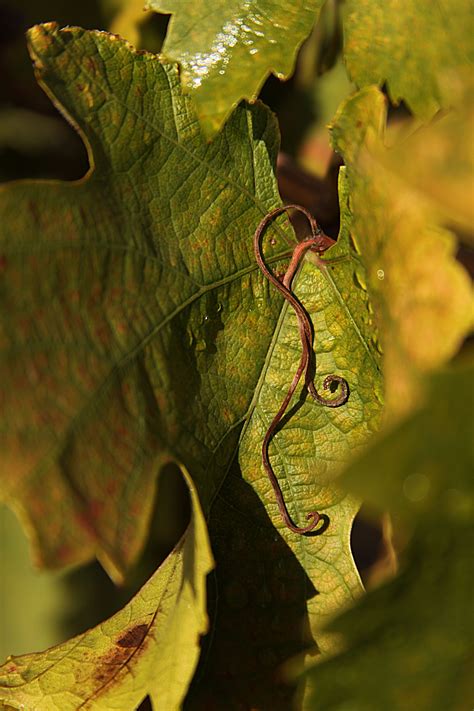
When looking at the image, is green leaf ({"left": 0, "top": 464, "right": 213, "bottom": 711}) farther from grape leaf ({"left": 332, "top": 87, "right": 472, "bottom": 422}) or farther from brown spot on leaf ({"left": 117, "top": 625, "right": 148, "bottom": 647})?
grape leaf ({"left": 332, "top": 87, "right": 472, "bottom": 422})

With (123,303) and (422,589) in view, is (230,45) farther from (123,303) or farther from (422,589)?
(422,589)

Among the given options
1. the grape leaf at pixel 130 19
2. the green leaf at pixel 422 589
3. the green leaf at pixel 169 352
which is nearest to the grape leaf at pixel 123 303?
the green leaf at pixel 169 352

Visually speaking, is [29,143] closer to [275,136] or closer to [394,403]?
[275,136]

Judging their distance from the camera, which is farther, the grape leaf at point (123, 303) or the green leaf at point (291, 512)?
the green leaf at point (291, 512)

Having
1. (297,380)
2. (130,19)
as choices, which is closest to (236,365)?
(297,380)

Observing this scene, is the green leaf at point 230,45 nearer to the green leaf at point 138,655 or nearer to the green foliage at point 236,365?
the green foliage at point 236,365

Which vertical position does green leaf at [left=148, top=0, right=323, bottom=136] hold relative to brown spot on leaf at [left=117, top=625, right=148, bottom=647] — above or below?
above

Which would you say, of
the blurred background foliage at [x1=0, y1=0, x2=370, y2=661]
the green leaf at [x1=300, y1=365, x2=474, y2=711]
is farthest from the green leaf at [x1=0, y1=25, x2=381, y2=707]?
the blurred background foliage at [x1=0, y1=0, x2=370, y2=661]
